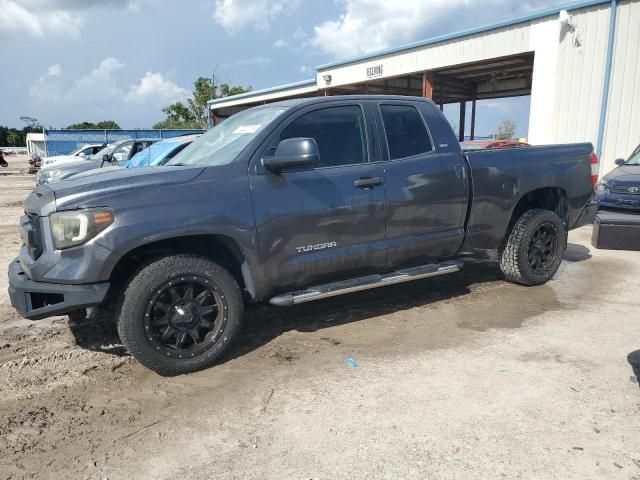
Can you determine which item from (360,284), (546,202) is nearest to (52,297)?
(360,284)

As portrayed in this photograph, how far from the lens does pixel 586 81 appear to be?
1160cm

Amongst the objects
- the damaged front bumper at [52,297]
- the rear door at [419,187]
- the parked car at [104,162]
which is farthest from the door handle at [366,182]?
the parked car at [104,162]

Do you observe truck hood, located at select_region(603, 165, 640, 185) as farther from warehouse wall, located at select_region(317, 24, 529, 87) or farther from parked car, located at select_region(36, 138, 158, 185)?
parked car, located at select_region(36, 138, 158, 185)

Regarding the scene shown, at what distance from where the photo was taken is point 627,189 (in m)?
→ 8.28

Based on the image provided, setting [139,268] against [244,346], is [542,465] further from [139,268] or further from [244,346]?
[139,268]

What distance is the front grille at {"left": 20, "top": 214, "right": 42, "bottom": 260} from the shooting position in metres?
3.46

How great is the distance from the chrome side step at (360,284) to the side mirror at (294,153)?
101 centimetres

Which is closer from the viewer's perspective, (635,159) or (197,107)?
(635,159)

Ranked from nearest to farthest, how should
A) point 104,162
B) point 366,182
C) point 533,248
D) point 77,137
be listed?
point 366,182 → point 533,248 → point 104,162 → point 77,137

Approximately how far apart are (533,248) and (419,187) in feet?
6.27

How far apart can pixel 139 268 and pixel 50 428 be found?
1105mm

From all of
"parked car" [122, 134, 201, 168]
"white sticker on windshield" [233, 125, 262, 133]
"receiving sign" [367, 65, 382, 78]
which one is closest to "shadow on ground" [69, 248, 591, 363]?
"white sticker on windshield" [233, 125, 262, 133]

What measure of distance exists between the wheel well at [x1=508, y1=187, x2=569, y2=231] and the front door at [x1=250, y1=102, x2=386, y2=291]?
211cm

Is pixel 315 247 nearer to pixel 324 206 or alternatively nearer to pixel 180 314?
pixel 324 206
